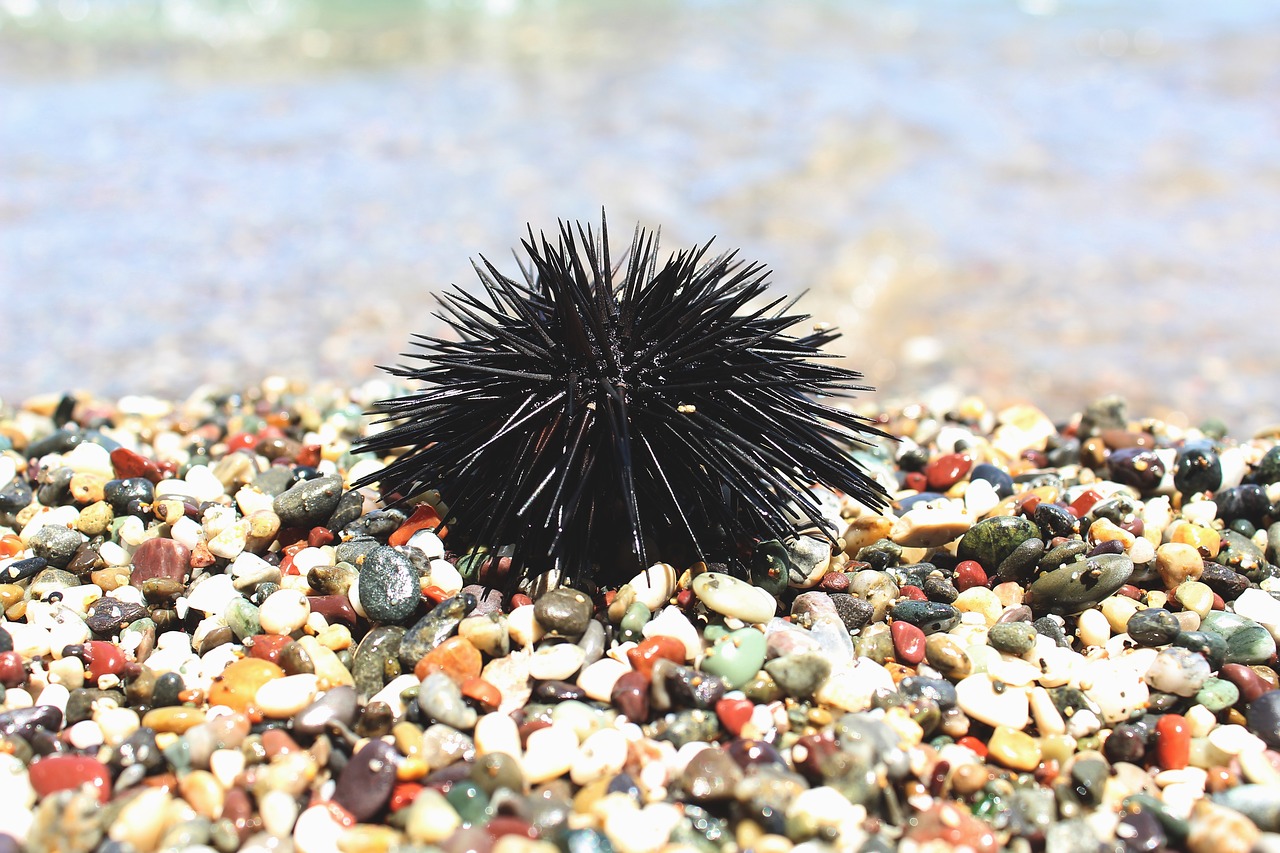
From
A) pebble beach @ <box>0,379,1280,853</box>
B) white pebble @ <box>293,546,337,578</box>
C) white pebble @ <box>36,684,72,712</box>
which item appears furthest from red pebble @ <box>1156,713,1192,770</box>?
white pebble @ <box>36,684,72,712</box>

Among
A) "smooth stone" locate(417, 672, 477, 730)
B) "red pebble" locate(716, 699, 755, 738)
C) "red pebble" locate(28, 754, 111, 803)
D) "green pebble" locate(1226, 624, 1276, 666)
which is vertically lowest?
"red pebble" locate(28, 754, 111, 803)

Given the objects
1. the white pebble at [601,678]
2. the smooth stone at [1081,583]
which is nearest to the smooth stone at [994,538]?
the smooth stone at [1081,583]

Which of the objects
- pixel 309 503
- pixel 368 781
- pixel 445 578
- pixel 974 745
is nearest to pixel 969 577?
pixel 974 745

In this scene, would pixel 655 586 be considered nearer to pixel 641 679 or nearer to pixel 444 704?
pixel 641 679

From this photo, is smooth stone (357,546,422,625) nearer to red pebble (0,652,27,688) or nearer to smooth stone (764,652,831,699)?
red pebble (0,652,27,688)

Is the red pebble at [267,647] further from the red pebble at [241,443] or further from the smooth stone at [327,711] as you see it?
the red pebble at [241,443]
